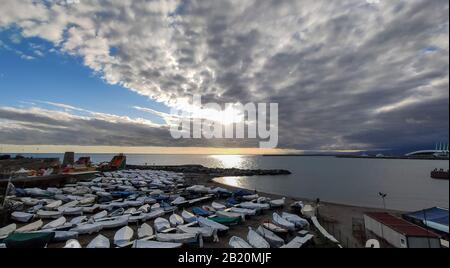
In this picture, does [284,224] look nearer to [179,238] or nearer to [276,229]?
[276,229]

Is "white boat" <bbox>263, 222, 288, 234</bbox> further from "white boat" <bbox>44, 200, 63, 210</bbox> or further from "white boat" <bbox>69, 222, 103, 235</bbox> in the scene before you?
"white boat" <bbox>44, 200, 63, 210</bbox>

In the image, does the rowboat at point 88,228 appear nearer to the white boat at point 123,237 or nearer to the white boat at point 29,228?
the white boat at point 123,237

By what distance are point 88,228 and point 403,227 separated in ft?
80.5

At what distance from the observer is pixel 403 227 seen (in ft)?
53.4

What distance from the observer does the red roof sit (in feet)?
48.6

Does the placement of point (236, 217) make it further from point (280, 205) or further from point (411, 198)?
point (411, 198)

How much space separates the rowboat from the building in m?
23.1

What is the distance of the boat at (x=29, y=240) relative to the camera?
15.1 m

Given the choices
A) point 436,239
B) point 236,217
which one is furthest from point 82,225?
point 436,239

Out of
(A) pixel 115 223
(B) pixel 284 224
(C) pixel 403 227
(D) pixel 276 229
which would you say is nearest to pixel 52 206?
(A) pixel 115 223

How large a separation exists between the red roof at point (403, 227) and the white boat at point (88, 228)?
23330mm

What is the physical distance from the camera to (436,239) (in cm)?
1441

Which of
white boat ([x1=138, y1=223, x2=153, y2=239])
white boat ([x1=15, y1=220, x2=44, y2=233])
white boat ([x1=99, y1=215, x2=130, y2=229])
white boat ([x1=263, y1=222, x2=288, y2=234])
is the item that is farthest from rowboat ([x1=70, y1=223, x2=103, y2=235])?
white boat ([x1=263, y1=222, x2=288, y2=234])
